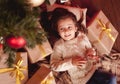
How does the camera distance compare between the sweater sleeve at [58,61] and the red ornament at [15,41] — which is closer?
the red ornament at [15,41]

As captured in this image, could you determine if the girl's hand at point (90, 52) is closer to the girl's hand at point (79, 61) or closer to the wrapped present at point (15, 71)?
the girl's hand at point (79, 61)

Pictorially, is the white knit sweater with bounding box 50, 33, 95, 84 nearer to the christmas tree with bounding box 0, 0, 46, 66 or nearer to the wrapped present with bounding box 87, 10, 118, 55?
the wrapped present with bounding box 87, 10, 118, 55

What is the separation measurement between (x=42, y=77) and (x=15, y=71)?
3.0 inches

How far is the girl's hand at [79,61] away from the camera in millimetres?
848

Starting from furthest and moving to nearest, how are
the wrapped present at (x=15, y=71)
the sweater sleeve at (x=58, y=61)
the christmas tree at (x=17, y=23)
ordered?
the sweater sleeve at (x=58, y=61)
the wrapped present at (x=15, y=71)
the christmas tree at (x=17, y=23)

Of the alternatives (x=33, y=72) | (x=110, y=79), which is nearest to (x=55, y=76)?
(x=33, y=72)

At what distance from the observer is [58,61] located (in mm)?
845

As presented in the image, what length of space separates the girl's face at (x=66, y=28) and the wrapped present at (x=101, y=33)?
0.07m

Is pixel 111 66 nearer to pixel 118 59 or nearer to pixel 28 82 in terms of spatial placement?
pixel 118 59

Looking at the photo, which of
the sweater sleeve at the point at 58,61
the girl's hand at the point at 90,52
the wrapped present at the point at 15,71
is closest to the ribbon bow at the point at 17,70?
the wrapped present at the point at 15,71

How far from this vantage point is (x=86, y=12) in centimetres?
96

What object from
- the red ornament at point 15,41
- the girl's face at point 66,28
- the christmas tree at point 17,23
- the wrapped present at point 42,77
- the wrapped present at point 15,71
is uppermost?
the christmas tree at point 17,23

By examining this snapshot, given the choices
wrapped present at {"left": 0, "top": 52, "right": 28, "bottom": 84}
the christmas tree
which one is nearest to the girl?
wrapped present at {"left": 0, "top": 52, "right": 28, "bottom": 84}

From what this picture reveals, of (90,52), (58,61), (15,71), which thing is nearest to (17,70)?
(15,71)
